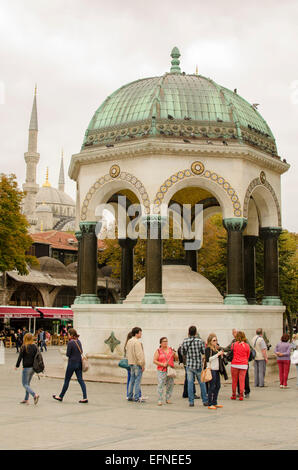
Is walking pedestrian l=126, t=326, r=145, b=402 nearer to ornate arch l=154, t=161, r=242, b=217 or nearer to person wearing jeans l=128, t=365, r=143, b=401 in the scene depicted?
person wearing jeans l=128, t=365, r=143, b=401

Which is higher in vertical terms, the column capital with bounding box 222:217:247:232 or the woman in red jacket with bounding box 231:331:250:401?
the column capital with bounding box 222:217:247:232

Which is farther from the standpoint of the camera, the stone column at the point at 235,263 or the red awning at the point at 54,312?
the red awning at the point at 54,312

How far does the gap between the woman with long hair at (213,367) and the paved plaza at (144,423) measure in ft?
0.98

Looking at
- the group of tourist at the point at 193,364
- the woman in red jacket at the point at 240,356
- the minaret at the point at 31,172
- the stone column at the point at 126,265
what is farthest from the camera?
the minaret at the point at 31,172

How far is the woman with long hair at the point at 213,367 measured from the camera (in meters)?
12.0

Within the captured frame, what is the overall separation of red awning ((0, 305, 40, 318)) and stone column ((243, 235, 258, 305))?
26.6 metres

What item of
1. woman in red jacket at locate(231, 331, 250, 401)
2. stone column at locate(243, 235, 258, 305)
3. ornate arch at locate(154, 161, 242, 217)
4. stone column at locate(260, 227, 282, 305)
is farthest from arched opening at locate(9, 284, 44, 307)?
woman in red jacket at locate(231, 331, 250, 401)

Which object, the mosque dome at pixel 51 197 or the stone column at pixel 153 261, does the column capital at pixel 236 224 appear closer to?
the stone column at pixel 153 261

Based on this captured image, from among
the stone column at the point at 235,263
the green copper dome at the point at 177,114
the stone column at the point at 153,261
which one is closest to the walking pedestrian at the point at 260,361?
the stone column at the point at 235,263

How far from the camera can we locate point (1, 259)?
36125 mm

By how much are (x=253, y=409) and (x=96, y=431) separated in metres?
3.87

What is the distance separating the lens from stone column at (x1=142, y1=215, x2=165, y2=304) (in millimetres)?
17359

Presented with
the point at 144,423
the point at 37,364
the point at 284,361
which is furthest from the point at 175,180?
the point at 144,423
